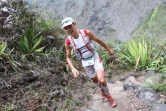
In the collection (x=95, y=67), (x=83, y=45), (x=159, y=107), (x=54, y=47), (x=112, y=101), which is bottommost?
(x=159, y=107)

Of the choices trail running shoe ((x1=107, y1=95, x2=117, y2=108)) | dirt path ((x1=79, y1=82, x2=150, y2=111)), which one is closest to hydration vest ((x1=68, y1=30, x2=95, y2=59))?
trail running shoe ((x1=107, y1=95, x2=117, y2=108))

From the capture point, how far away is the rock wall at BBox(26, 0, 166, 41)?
9.34m

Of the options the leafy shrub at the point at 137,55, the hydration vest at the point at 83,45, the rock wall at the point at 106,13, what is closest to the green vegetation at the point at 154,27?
the rock wall at the point at 106,13

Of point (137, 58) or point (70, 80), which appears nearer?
point (70, 80)

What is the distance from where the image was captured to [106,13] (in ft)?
32.4

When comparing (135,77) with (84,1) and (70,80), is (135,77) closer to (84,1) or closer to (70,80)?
(70,80)

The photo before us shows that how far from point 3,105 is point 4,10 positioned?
8.44ft

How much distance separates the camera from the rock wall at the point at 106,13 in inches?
368

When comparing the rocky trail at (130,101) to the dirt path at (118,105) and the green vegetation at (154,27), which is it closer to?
the dirt path at (118,105)

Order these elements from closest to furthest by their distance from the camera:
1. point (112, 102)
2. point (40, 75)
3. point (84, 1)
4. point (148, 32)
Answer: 1. point (112, 102)
2. point (40, 75)
3. point (148, 32)
4. point (84, 1)

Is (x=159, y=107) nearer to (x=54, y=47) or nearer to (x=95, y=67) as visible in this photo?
(x=95, y=67)

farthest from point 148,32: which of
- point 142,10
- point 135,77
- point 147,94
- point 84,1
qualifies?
point 147,94

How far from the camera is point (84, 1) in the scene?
33.6ft

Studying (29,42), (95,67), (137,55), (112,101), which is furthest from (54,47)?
(112,101)
